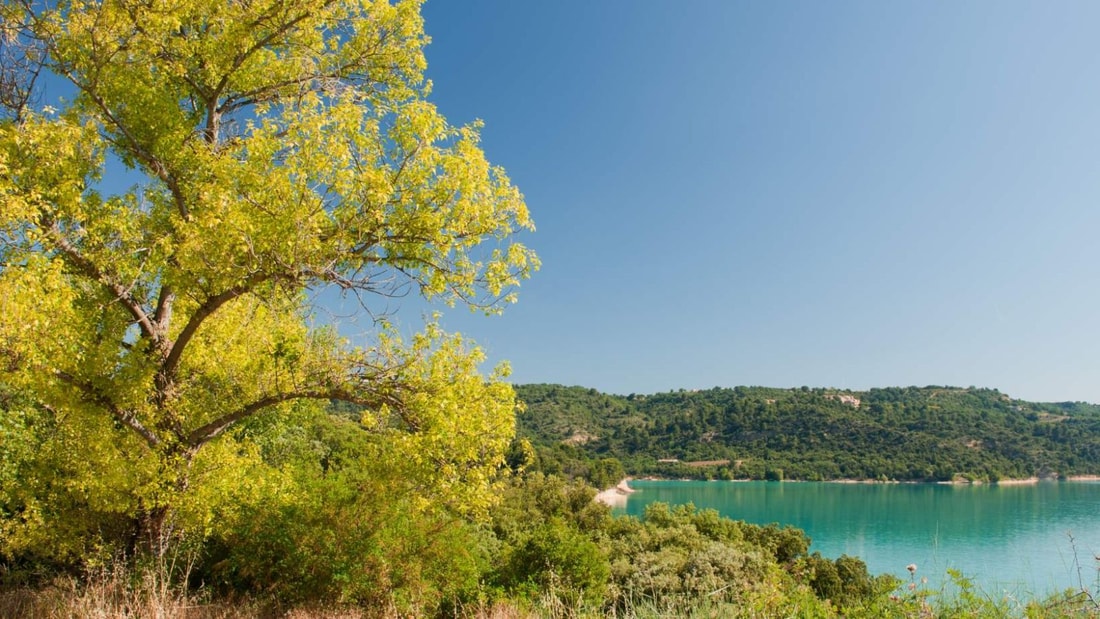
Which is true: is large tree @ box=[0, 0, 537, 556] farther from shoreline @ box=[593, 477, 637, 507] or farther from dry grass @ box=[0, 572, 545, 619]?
shoreline @ box=[593, 477, 637, 507]

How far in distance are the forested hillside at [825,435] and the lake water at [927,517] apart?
5.94m

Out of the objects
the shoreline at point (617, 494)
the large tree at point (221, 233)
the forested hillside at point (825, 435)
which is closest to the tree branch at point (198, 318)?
the large tree at point (221, 233)

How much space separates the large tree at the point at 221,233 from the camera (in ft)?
19.5

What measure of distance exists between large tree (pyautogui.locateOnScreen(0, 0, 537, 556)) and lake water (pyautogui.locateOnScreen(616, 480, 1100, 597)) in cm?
512

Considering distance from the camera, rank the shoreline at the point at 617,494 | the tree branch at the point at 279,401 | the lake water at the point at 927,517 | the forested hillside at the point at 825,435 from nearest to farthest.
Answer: the tree branch at the point at 279,401, the lake water at the point at 927,517, the shoreline at the point at 617,494, the forested hillside at the point at 825,435

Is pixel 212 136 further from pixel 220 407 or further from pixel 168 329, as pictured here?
pixel 220 407

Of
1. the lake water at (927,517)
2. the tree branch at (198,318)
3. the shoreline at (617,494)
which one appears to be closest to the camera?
the tree branch at (198,318)

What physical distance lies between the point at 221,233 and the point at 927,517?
82.6m

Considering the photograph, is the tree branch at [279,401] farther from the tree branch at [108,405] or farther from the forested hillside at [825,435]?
the forested hillside at [825,435]

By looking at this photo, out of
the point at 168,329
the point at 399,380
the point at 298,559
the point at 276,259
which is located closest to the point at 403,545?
the point at 298,559

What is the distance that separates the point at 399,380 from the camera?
7.10 m

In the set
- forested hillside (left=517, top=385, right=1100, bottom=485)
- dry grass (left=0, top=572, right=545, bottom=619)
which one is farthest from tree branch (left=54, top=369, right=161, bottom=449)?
forested hillside (left=517, top=385, right=1100, bottom=485)

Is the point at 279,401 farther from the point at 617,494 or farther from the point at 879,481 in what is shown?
the point at 879,481

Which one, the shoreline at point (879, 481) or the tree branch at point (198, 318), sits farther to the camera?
the shoreline at point (879, 481)
